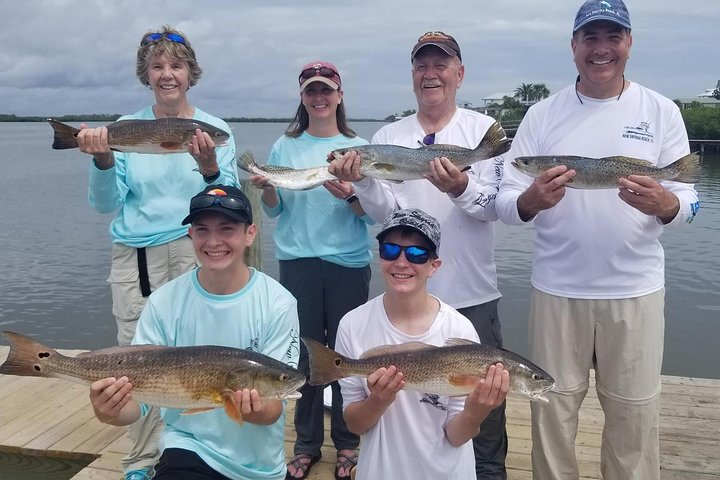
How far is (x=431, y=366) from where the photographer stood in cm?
305

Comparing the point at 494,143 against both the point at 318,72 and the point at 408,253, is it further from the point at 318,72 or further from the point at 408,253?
the point at 318,72

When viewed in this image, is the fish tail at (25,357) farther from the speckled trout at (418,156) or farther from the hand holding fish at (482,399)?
the speckled trout at (418,156)

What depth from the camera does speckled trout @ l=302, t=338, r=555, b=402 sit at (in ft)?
10.0

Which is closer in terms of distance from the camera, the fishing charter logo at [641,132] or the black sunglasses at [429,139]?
the fishing charter logo at [641,132]

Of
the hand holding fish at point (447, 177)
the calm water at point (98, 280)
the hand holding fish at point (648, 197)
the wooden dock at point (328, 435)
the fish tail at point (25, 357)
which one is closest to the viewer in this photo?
the fish tail at point (25, 357)

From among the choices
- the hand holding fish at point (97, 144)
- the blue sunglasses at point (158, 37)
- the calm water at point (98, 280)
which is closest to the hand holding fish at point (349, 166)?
the blue sunglasses at point (158, 37)

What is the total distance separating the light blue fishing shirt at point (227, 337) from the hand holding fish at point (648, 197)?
2.02m

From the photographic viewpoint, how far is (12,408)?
20.1 feet

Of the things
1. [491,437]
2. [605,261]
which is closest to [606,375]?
[605,261]

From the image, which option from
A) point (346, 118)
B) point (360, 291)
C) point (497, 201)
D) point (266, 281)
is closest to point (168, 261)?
point (266, 281)

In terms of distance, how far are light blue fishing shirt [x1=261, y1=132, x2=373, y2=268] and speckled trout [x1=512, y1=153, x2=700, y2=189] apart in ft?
5.33

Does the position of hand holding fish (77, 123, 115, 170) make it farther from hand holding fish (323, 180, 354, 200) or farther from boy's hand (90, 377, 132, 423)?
boy's hand (90, 377, 132, 423)

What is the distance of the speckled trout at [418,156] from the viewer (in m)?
4.10

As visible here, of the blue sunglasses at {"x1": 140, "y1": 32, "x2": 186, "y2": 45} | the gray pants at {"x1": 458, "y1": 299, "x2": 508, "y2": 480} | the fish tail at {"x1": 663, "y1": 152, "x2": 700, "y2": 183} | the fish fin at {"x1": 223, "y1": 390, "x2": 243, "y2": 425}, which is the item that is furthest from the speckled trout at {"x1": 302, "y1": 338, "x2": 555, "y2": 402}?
the blue sunglasses at {"x1": 140, "y1": 32, "x2": 186, "y2": 45}
